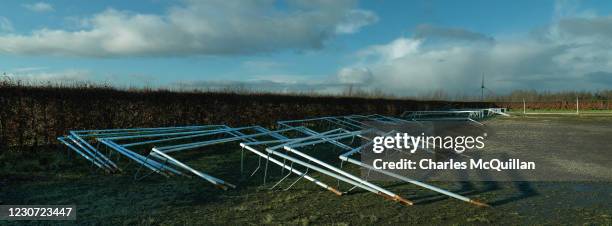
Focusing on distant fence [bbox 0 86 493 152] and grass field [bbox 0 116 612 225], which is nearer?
grass field [bbox 0 116 612 225]

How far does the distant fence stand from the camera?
9242mm

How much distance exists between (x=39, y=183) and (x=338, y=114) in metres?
14.6

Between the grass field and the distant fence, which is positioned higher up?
the distant fence

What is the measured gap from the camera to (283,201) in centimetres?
523

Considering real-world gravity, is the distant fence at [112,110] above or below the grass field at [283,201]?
above

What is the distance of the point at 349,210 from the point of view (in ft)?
15.8

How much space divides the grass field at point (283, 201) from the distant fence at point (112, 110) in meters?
2.69

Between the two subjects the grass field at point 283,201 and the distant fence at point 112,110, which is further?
the distant fence at point 112,110

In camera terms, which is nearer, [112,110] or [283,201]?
[283,201]

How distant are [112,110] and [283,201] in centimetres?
713

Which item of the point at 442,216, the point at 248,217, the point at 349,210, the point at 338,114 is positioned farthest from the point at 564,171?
the point at 338,114

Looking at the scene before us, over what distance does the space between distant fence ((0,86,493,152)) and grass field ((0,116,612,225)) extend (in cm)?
269

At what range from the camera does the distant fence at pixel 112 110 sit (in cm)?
924

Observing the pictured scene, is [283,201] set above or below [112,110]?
below
